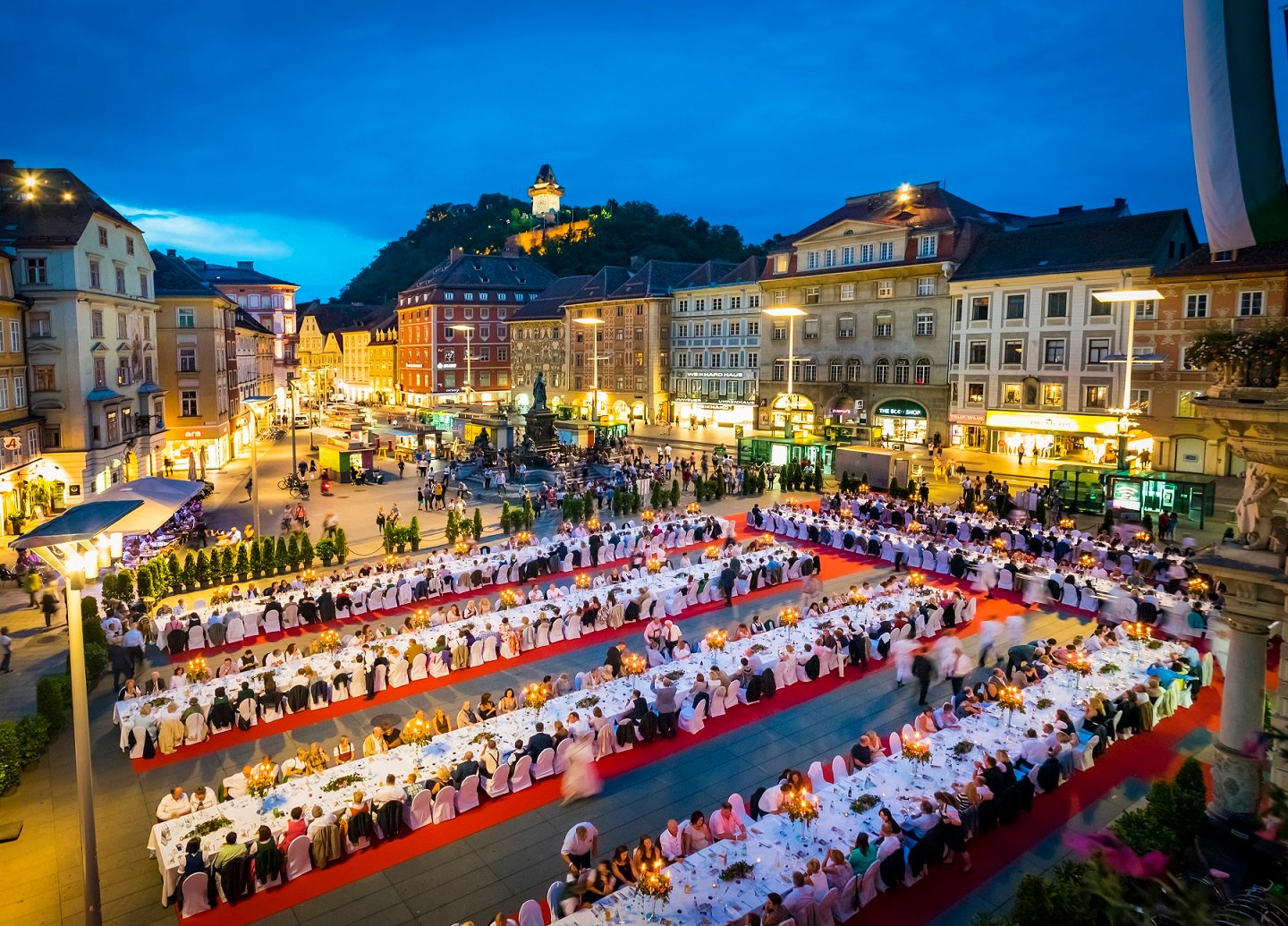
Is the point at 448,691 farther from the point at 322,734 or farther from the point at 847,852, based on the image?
the point at 847,852

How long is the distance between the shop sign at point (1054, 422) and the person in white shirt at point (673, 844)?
39.7 metres

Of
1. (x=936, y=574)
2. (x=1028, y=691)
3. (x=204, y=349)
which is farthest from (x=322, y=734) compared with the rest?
(x=204, y=349)

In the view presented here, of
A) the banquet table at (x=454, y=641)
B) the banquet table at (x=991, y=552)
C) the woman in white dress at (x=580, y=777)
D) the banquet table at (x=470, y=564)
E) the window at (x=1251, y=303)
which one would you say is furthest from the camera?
the window at (x=1251, y=303)

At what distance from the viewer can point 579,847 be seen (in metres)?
Answer: 10.4

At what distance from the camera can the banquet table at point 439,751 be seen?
35.5ft

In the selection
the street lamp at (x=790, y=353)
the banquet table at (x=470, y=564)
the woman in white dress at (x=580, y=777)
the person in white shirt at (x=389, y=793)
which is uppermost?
the street lamp at (x=790, y=353)

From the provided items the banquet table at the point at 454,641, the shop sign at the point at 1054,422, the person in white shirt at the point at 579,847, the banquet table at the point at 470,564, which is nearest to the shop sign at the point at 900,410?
the shop sign at the point at 1054,422

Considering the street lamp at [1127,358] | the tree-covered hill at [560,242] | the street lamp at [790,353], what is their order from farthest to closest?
1. the tree-covered hill at [560,242]
2. the street lamp at [790,353]
3. the street lamp at [1127,358]

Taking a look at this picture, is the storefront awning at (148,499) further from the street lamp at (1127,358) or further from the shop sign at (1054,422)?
the shop sign at (1054,422)

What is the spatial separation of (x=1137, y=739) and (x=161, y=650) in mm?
21633

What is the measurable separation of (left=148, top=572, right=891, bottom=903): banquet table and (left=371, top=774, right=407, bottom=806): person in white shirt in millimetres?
271

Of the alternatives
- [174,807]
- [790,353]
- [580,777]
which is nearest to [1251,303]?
[790,353]

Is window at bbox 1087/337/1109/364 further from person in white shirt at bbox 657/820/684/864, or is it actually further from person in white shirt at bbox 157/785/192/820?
person in white shirt at bbox 157/785/192/820

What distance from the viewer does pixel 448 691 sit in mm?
16984
